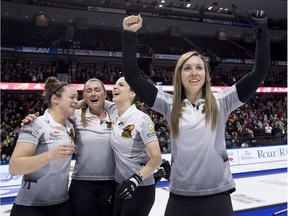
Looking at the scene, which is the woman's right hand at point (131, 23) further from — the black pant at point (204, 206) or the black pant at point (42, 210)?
the black pant at point (42, 210)

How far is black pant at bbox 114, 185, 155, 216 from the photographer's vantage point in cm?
227

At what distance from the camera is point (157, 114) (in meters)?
15.9

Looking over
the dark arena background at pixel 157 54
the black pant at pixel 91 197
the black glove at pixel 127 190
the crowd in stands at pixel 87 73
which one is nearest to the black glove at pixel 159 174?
the black pant at pixel 91 197

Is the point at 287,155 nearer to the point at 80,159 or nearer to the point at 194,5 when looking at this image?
the point at 80,159

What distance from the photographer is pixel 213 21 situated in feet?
83.4

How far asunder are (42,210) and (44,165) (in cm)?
35

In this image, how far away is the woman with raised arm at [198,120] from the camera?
1.71 meters

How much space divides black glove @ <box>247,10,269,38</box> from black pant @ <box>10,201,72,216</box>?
183 cm

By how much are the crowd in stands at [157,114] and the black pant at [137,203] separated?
5.68 metres

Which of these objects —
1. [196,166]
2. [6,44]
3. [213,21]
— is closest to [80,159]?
[196,166]

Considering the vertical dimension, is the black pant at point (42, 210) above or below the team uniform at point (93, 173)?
below

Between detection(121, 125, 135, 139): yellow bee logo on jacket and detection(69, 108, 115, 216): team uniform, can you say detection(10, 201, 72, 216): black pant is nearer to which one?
detection(69, 108, 115, 216): team uniform

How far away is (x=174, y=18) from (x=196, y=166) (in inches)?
946

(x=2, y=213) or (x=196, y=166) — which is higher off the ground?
(x=196, y=166)
